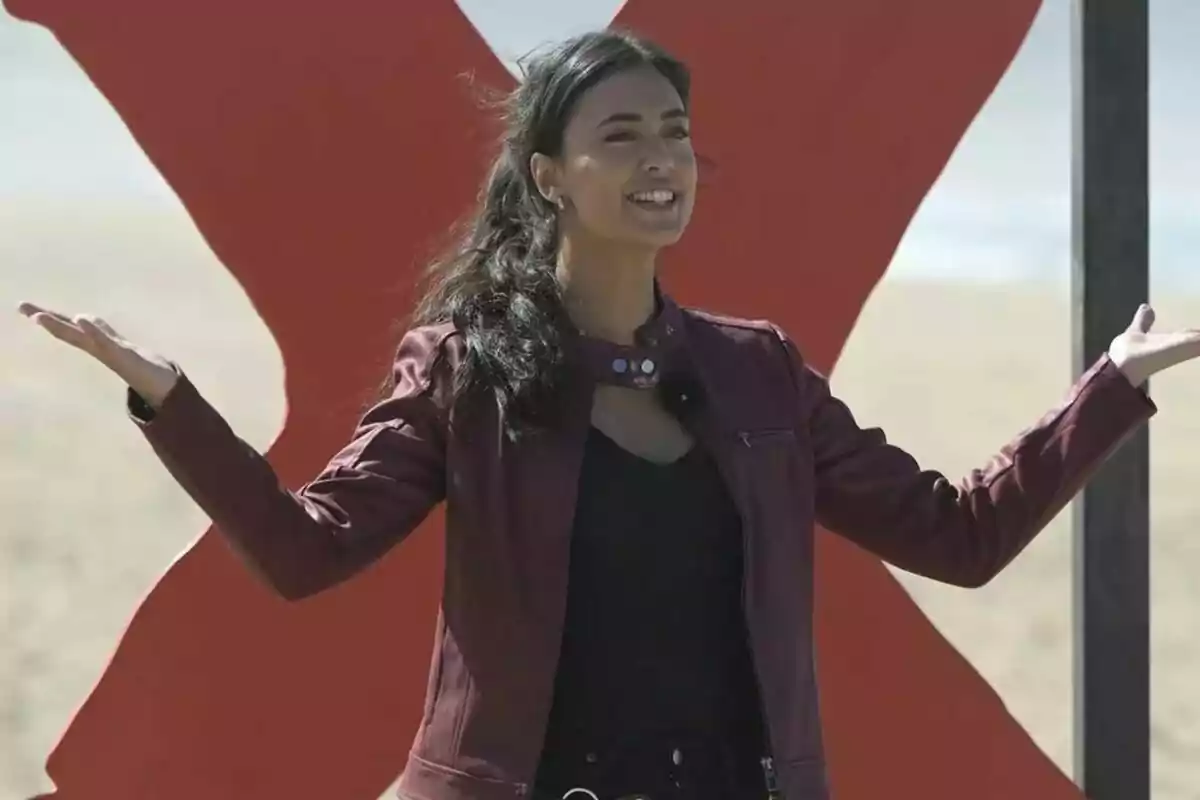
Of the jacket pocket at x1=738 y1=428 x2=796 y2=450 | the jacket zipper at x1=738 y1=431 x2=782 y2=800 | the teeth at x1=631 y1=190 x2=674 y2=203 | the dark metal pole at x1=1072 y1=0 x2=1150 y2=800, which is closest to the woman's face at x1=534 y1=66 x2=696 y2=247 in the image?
the teeth at x1=631 y1=190 x2=674 y2=203

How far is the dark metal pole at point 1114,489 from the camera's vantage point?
2.12m

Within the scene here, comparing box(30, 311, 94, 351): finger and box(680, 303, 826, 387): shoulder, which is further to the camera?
box(680, 303, 826, 387): shoulder

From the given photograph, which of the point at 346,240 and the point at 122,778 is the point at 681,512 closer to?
the point at 346,240

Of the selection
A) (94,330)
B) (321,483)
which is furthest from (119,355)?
(321,483)

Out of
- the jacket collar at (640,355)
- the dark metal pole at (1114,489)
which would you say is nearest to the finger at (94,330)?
the jacket collar at (640,355)

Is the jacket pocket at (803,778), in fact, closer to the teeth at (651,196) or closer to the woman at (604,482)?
the woman at (604,482)

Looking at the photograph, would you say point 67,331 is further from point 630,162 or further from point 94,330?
point 630,162

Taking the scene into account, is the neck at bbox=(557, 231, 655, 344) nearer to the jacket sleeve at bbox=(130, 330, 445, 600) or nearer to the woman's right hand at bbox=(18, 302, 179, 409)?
the jacket sleeve at bbox=(130, 330, 445, 600)

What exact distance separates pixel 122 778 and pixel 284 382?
23.9 inches

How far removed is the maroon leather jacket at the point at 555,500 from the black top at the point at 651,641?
24mm

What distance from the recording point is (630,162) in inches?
56.3

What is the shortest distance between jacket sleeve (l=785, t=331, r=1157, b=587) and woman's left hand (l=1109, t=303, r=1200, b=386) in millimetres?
12

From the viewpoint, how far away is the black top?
1310mm

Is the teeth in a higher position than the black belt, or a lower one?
higher
